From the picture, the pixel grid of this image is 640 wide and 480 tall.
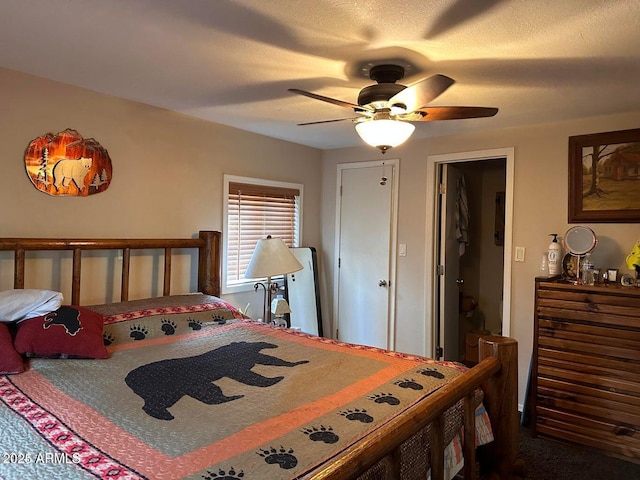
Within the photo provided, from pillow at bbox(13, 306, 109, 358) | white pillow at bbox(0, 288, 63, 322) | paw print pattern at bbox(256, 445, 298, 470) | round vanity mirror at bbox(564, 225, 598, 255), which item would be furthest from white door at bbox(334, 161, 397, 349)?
paw print pattern at bbox(256, 445, 298, 470)

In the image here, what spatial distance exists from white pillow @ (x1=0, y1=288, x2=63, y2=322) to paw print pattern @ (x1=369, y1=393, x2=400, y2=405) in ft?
5.23

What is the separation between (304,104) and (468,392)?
206cm

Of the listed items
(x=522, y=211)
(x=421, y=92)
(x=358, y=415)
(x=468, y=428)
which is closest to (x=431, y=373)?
(x=468, y=428)

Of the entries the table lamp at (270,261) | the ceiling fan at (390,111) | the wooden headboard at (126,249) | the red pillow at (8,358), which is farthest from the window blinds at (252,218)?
the red pillow at (8,358)

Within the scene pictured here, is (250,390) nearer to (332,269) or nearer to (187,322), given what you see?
(187,322)

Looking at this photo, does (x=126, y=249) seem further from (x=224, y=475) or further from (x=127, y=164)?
(x=224, y=475)

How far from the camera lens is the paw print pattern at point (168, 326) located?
249 centimetres

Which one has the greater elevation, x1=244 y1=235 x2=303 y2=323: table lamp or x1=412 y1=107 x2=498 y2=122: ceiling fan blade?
x1=412 y1=107 x2=498 y2=122: ceiling fan blade

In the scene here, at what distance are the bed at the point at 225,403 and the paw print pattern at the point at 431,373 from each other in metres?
0.01

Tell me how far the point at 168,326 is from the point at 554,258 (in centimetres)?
267

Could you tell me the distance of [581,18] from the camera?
163 cm

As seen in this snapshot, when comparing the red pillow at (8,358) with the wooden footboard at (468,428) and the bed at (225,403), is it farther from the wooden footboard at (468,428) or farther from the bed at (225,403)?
the wooden footboard at (468,428)

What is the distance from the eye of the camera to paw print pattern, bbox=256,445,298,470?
1.12 meters

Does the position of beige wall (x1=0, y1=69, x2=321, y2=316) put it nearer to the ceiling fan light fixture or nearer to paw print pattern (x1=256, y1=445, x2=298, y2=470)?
the ceiling fan light fixture
